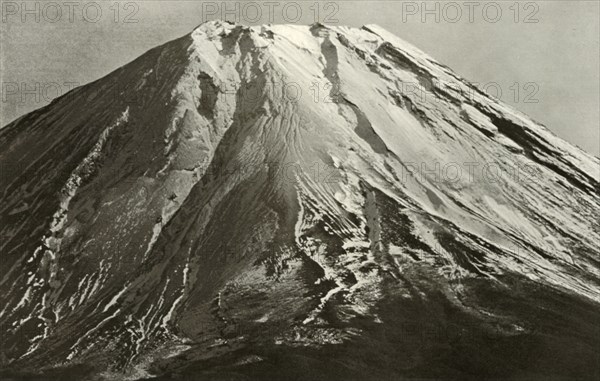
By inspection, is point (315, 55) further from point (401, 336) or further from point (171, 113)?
point (401, 336)

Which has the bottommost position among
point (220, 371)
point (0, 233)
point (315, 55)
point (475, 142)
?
point (220, 371)

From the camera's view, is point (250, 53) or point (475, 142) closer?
point (475, 142)

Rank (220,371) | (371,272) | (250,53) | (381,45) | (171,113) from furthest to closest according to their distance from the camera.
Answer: (381,45) → (250,53) → (171,113) → (371,272) → (220,371)

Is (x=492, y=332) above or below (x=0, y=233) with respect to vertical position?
below

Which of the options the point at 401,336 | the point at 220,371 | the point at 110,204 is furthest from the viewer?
the point at 110,204

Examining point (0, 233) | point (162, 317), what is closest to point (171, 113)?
point (0, 233)

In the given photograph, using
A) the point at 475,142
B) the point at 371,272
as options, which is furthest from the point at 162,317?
the point at 475,142

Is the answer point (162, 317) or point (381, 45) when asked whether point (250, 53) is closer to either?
point (381, 45)
